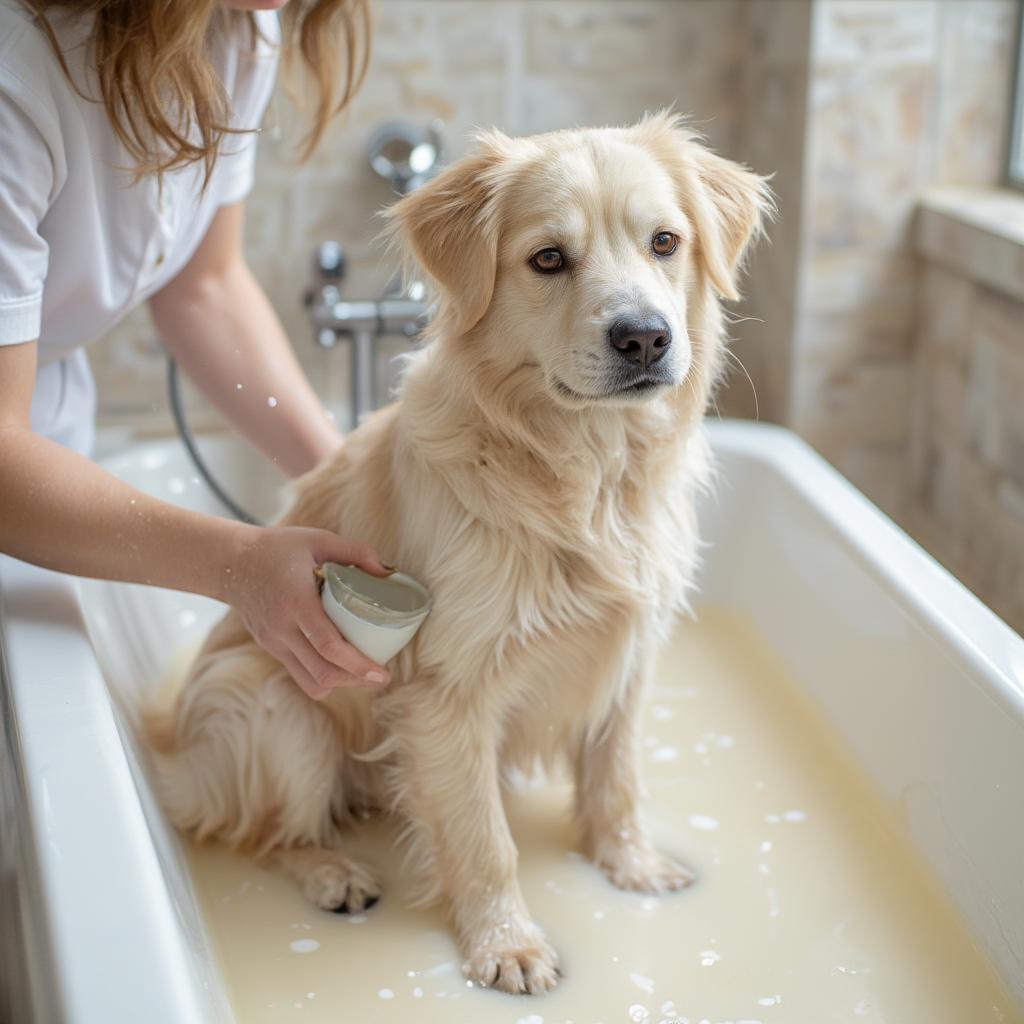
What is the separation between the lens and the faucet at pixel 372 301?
96.0 inches

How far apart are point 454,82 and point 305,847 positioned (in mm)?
1836

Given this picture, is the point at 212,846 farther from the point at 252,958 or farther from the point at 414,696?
the point at 414,696

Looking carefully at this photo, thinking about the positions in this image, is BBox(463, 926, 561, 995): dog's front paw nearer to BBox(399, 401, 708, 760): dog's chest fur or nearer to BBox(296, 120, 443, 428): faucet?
BBox(399, 401, 708, 760): dog's chest fur

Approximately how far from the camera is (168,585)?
4.33 ft

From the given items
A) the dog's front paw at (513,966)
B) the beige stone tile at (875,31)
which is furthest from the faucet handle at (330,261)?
the dog's front paw at (513,966)

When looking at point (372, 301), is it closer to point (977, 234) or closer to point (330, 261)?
point (330, 261)

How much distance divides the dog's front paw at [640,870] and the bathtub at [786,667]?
31 cm

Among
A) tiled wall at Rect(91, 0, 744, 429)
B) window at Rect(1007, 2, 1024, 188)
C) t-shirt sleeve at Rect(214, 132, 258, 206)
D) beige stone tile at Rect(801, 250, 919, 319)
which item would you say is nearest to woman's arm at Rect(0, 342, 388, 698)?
t-shirt sleeve at Rect(214, 132, 258, 206)

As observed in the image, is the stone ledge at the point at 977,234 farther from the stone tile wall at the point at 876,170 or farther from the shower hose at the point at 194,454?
the shower hose at the point at 194,454

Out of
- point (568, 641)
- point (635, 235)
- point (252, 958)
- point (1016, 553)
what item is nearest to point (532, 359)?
point (635, 235)

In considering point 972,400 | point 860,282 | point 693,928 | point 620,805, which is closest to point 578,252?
point 620,805

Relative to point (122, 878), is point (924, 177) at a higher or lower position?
higher

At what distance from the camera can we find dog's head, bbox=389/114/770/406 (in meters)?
1.20

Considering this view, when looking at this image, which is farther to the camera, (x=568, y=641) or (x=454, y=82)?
(x=454, y=82)
